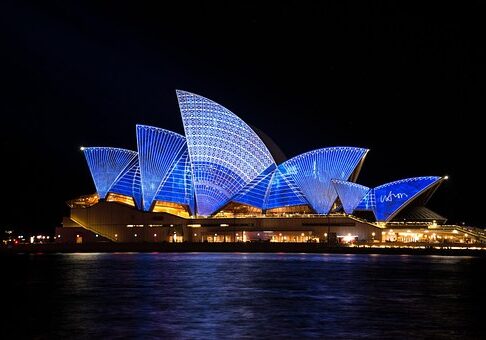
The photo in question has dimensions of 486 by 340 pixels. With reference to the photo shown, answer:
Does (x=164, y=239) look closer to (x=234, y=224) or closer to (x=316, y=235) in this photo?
(x=234, y=224)

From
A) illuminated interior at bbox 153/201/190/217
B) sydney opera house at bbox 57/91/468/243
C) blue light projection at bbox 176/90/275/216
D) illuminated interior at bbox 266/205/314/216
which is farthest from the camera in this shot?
illuminated interior at bbox 153/201/190/217

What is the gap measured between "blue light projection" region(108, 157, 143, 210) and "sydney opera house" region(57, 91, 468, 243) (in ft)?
0.45

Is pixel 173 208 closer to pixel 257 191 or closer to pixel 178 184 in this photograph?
pixel 178 184

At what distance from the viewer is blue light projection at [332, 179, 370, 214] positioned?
81562mm

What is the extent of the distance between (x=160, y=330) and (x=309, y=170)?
6473cm

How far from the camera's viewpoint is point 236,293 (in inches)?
1107

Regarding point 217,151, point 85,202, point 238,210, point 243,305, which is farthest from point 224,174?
point 243,305

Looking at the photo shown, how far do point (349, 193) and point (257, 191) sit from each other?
12379 mm

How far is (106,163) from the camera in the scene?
8569cm

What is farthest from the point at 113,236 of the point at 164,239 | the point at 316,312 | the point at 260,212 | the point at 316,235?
the point at 316,312

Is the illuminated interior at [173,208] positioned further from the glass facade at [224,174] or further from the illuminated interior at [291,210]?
the illuminated interior at [291,210]

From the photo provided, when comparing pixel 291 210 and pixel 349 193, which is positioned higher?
pixel 349 193

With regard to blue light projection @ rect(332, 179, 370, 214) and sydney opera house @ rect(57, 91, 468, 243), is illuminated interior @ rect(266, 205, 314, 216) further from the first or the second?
blue light projection @ rect(332, 179, 370, 214)

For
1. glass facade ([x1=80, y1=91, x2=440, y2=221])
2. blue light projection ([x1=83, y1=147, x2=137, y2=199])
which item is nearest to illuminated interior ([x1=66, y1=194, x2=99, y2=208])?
glass facade ([x1=80, y1=91, x2=440, y2=221])
